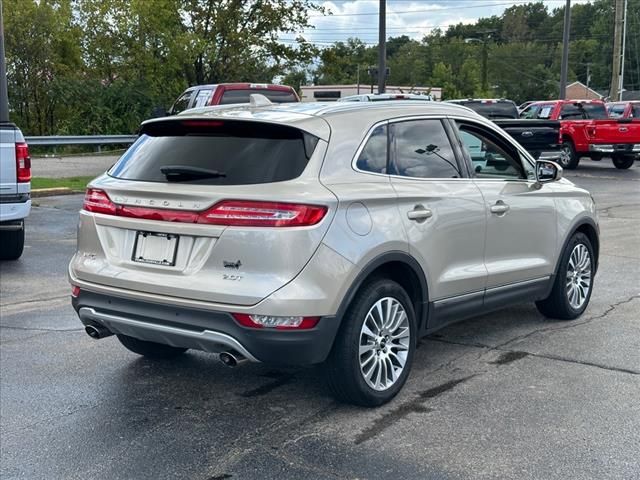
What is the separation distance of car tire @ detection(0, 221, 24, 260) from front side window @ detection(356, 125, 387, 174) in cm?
619

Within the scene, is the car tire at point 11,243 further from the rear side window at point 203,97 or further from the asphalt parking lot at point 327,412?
the rear side window at point 203,97

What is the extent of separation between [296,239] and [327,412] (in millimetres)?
1164

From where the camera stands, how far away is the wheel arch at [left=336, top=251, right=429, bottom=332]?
176 inches

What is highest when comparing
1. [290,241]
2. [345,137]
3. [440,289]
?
[345,137]

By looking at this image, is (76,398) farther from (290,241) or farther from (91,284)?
(290,241)

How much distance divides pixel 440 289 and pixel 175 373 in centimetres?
190

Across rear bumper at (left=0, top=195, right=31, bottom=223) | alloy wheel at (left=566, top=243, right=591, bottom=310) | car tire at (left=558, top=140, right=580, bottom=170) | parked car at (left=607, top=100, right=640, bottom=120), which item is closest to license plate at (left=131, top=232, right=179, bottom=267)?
alloy wheel at (left=566, top=243, right=591, bottom=310)

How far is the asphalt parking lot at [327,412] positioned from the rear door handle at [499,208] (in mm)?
1051

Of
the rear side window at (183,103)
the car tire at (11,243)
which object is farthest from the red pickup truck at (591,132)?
the car tire at (11,243)

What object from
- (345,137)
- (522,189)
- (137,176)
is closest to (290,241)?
(345,137)

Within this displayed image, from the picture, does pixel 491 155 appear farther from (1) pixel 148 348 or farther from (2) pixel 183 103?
(2) pixel 183 103

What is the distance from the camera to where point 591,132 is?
77.5ft

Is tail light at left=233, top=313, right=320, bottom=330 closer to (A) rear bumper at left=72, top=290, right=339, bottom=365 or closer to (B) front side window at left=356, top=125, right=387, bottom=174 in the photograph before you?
(A) rear bumper at left=72, top=290, right=339, bottom=365

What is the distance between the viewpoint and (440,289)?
521cm
